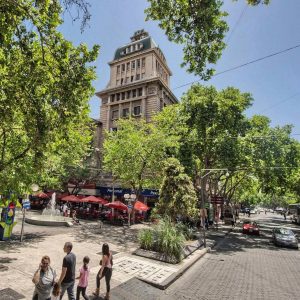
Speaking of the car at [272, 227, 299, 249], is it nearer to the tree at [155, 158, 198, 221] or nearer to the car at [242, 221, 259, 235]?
the car at [242, 221, 259, 235]

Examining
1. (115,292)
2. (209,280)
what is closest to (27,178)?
(115,292)

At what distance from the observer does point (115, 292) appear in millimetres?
9320

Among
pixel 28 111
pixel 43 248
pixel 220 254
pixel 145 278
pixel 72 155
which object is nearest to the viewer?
pixel 28 111

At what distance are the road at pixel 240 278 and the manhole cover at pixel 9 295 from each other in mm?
4577

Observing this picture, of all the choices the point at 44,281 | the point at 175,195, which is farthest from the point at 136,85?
the point at 44,281

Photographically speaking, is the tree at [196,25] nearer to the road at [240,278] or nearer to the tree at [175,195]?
the road at [240,278]

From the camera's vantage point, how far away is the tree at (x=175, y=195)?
18.2 metres

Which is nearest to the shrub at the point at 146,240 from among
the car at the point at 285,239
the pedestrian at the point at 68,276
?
the pedestrian at the point at 68,276

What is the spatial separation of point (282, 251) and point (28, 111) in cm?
1959

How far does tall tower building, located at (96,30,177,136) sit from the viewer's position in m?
46.0

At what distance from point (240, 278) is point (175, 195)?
7.11 meters

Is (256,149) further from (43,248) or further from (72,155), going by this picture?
(43,248)

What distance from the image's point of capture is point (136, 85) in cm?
4759

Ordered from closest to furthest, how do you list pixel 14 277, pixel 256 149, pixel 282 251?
pixel 14 277 → pixel 282 251 → pixel 256 149
